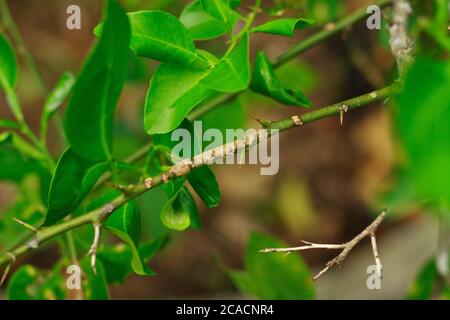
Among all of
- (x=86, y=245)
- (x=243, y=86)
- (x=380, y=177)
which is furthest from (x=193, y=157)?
(x=380, y=177)

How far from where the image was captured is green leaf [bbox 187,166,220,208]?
1047mm

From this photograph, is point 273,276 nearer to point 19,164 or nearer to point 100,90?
point 19,164

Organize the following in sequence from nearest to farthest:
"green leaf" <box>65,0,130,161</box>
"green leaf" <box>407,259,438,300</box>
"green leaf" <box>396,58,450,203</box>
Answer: "green leaf" <box>396,58,450,203</box> → "green leaf" <box>65,0,130,161</box> → "green leaf" <box>407,259,438,300</box>

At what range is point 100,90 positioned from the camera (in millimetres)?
885

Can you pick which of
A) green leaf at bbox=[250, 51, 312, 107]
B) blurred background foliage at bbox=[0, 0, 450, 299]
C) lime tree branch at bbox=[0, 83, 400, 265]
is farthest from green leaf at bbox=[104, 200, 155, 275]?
blurred background foliage at bbox=[0, 0, 450, 299]

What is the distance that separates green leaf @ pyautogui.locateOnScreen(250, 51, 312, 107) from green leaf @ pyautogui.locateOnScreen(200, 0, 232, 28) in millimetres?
77

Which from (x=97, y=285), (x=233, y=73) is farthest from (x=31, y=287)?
(x=233, y=73)

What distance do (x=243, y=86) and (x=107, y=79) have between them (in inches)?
6.5

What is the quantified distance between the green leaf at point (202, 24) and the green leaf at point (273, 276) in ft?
1.81

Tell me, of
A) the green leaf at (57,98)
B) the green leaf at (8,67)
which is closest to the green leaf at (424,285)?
the green leaf at (57,98)

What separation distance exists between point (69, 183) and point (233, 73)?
0.97 feet

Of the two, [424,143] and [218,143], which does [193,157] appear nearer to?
[218,143]

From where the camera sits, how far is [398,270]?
303 cm

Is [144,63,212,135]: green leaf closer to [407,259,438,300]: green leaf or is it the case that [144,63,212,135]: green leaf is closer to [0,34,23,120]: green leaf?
[0,34,23,120]: green leaf
